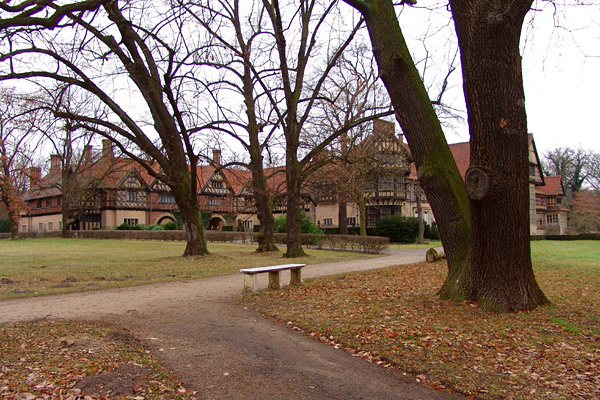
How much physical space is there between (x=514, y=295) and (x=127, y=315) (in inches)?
243

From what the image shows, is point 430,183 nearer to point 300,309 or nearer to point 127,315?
point 300,309

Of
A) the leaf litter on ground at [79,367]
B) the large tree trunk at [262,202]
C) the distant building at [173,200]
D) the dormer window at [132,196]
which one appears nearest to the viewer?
the leaf litter on ground at [79,367]

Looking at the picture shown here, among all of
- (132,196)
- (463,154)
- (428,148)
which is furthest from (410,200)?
(428,148)

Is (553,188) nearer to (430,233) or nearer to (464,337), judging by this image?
(430,233)

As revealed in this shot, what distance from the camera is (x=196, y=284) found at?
38.9 ft

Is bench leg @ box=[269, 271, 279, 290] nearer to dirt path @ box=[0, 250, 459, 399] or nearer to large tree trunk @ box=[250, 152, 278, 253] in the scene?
dirt path @ box=[0, 250, 459, 399]

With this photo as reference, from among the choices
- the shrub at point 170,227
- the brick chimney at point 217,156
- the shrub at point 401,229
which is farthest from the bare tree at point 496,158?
the shrub at point 170,227

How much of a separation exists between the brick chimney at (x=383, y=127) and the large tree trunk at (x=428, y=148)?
57.1 feet

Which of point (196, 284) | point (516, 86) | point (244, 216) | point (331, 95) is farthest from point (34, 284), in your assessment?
point (244, 216)

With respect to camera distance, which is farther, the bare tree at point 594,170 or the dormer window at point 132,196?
the bare tree at point 594,170

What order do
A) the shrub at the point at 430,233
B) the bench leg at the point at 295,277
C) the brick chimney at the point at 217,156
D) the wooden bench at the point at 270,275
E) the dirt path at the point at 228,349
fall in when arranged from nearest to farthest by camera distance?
the dirt path at the point at 228,349
the wooden bench at the point at 270,275
the bench leg at the point at 295,277
the brick chimney at the point at 217,156
the shrub at the point at 430,233

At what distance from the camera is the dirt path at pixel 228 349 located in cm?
454

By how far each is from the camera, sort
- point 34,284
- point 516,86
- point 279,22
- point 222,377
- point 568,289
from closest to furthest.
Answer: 1. point 222,377
2. point 516,86
3. point 568,289
4. point 34,284
5. point 279,22

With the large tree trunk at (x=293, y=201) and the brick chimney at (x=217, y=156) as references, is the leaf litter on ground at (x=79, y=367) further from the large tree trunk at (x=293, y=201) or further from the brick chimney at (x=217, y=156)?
the large tree trunk at (x=293, y=201)
